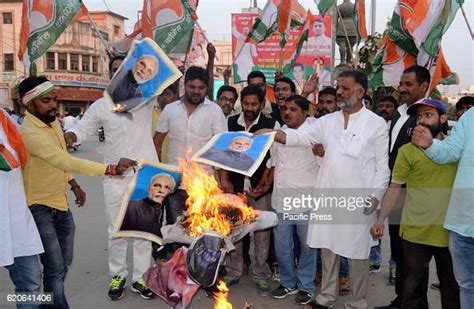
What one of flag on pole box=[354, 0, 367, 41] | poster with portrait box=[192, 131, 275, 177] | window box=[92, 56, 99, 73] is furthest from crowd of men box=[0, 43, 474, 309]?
window box=[92, 56, 99, 73]

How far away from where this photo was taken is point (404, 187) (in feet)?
12.1

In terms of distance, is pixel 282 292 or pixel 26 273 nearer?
pixel 26 273

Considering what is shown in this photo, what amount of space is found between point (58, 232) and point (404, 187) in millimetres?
2709

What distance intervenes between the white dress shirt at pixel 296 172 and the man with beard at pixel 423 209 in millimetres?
851


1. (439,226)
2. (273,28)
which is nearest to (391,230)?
(439,226)

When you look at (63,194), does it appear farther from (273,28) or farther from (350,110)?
(273,28)

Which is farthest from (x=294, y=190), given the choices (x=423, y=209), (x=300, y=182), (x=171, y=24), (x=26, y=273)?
(x=171, y=24)

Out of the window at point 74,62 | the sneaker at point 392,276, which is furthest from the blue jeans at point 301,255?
the window at point 74,62

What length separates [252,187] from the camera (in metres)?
4.57

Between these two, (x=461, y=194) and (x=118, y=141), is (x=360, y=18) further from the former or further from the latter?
(x=461, y=194)

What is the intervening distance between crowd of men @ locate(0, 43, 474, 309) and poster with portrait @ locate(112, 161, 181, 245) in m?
0.14

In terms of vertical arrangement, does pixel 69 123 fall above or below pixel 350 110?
below

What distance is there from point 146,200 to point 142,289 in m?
1.43

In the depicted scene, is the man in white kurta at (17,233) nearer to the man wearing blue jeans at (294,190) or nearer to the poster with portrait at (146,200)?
the poster with portrait at (146,200)
